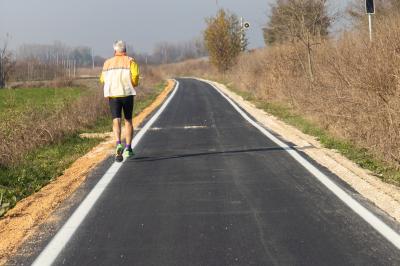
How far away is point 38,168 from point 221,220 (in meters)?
4.24

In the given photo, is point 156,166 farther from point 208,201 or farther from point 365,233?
point 365,233

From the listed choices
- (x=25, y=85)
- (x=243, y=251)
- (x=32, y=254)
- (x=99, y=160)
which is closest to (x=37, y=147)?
(x=99, y=160)

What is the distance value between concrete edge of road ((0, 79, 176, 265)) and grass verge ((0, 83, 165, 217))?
0.49ft

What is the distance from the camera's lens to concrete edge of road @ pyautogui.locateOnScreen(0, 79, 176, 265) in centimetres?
497

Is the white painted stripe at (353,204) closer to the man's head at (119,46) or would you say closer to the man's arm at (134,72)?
the man's arm at (134,72)

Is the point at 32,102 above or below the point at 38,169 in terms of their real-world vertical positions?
above

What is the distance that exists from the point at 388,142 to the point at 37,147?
6.81 m

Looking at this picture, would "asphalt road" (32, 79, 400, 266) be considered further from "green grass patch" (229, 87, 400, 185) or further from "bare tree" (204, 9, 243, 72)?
"bare tree" (204, 9, 243, 72)

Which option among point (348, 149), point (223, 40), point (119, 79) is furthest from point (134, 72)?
point (223, 40)

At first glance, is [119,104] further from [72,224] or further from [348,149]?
[348,149]

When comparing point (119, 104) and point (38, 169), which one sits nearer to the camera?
point (38, 169)

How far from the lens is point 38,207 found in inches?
243

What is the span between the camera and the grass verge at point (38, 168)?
272 inches

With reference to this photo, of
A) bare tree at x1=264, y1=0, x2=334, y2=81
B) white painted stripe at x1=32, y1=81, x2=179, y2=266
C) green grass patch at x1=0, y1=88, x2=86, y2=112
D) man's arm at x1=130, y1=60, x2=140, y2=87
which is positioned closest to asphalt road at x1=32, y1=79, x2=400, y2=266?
white painted stripe at x1=32, y1=81, x2=179, y2=266
